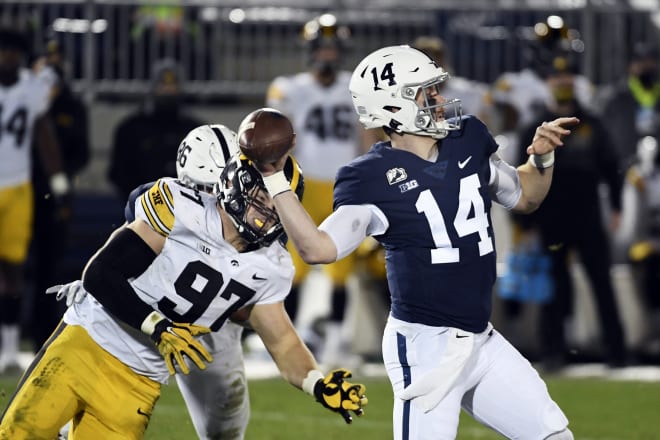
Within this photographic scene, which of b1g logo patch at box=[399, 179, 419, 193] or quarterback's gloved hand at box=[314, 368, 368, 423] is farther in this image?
b1g logo patch at box=[399, 179, 419, 193]

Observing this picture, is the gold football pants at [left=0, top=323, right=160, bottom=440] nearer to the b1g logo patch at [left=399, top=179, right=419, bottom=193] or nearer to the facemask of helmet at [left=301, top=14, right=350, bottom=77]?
the b1g logo patch at [left=399, top=179, right=419, bottom=193]

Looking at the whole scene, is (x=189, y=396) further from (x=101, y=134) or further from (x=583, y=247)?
(x=101, y=134)

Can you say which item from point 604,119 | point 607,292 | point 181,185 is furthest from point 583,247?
point 181,185

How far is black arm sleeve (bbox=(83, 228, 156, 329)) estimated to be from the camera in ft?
15.9

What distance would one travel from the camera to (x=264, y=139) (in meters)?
4.48

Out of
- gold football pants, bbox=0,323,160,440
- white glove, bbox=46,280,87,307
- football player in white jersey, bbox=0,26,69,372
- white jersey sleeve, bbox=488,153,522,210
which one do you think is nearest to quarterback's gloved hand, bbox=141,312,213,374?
gold football pants, bbox=0,323,160,440

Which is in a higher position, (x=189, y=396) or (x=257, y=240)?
(x=257, y=240)

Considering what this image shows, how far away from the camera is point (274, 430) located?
281 inches

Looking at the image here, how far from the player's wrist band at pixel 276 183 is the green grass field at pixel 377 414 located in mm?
2198

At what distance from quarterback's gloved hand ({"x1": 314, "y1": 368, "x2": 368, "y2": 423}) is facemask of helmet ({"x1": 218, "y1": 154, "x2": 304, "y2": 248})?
1.66 feet

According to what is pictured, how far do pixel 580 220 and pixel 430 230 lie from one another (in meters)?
4.51

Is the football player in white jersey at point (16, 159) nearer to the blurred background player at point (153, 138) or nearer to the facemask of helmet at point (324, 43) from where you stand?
the blurred background player at point (153, 138)

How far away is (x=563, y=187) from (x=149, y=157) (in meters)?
2.55

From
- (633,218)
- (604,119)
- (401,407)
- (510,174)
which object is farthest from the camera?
(604,119)
